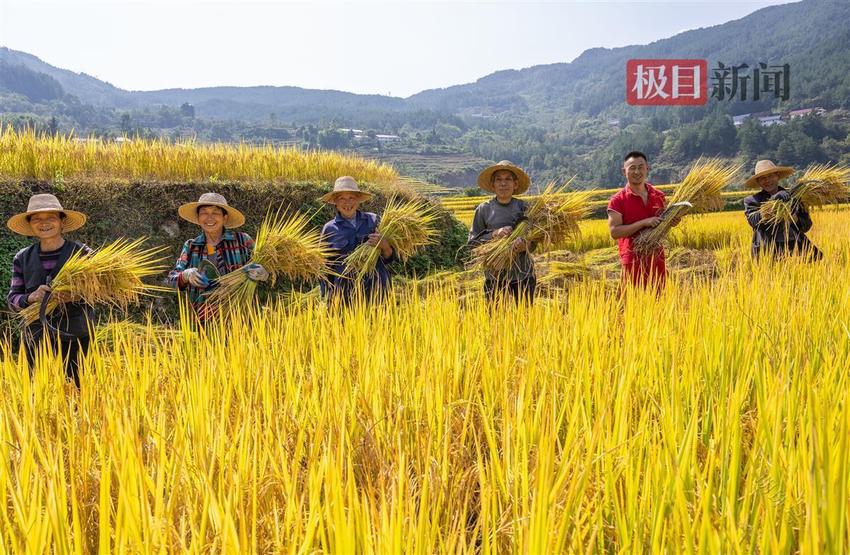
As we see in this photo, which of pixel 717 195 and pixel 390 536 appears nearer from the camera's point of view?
pixel 390 536

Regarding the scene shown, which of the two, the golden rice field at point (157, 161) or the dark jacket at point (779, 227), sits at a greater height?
the golden rice field at point (157, 161)

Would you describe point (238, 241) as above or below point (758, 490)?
above

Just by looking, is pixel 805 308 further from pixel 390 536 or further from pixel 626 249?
pixel 390 536

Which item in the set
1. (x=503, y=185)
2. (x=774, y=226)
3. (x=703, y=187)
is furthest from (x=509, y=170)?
(x=774, y=226)

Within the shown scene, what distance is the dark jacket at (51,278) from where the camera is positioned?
3035 mm

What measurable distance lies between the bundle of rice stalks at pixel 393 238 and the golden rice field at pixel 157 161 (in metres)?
5.48

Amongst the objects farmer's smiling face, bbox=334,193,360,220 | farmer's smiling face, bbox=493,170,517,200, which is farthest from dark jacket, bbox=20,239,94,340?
farmer's smiling face, bbox=493,170,517,200

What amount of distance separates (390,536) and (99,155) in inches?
354

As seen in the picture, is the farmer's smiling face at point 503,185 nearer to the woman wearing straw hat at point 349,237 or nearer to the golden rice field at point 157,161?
the woman wearing straw hat at point 349,237

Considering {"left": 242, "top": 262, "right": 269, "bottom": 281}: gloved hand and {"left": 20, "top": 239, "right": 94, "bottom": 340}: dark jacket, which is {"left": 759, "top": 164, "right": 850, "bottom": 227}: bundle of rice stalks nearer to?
{"left": 242, "top": 262, "right": 269, "bottom": 281}: gloved hand

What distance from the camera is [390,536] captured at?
81 cm

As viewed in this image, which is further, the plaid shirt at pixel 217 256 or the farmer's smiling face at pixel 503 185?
the farmer's smiling face at pixel 503 185

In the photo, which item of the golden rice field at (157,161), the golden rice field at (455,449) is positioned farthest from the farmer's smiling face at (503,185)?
the golden rice field at (157,161)

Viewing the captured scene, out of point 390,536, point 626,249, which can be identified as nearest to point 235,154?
point 626,249
